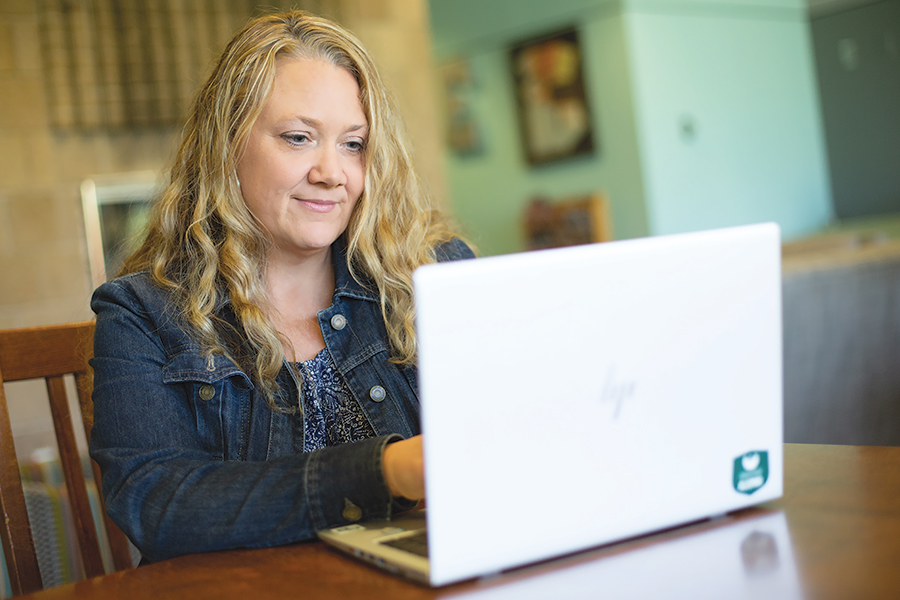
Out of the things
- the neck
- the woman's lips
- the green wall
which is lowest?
the neck

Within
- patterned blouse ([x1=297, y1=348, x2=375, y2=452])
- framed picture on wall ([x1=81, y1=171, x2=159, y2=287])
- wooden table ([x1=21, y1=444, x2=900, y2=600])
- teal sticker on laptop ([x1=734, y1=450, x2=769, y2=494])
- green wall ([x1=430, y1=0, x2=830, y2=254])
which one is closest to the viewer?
wooden table ([x1=21, y1=444, x2=900, y2=600])

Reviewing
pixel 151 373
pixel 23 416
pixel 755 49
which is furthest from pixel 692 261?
pixel 755 49

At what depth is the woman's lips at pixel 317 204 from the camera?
4.13 ft

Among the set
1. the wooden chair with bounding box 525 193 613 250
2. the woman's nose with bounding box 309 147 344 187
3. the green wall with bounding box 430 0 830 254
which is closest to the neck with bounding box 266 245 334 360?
the woman's nose with bounding box 309 147 344 187

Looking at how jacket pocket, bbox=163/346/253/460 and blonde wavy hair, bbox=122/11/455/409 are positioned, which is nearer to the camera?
jacket pocket, bbox=163/346/253/460

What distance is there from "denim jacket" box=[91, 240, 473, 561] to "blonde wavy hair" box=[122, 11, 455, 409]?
3cm

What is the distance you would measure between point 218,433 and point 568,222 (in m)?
4.69

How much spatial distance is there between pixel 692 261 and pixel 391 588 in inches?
13.4

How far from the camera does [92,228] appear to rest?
301 centimetres

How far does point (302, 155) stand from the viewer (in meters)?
1.24

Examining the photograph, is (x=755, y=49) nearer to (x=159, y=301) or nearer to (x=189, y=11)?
(x=189, y=11)

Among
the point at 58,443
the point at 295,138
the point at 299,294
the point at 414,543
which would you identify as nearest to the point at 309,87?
the point at 295,138

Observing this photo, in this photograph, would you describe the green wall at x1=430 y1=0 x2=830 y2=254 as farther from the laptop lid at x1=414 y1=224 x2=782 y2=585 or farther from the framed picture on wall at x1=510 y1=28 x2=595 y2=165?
the laptop lid at x1=414 y1=224 x2=782 y2=585

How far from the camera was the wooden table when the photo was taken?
60 centimetres
